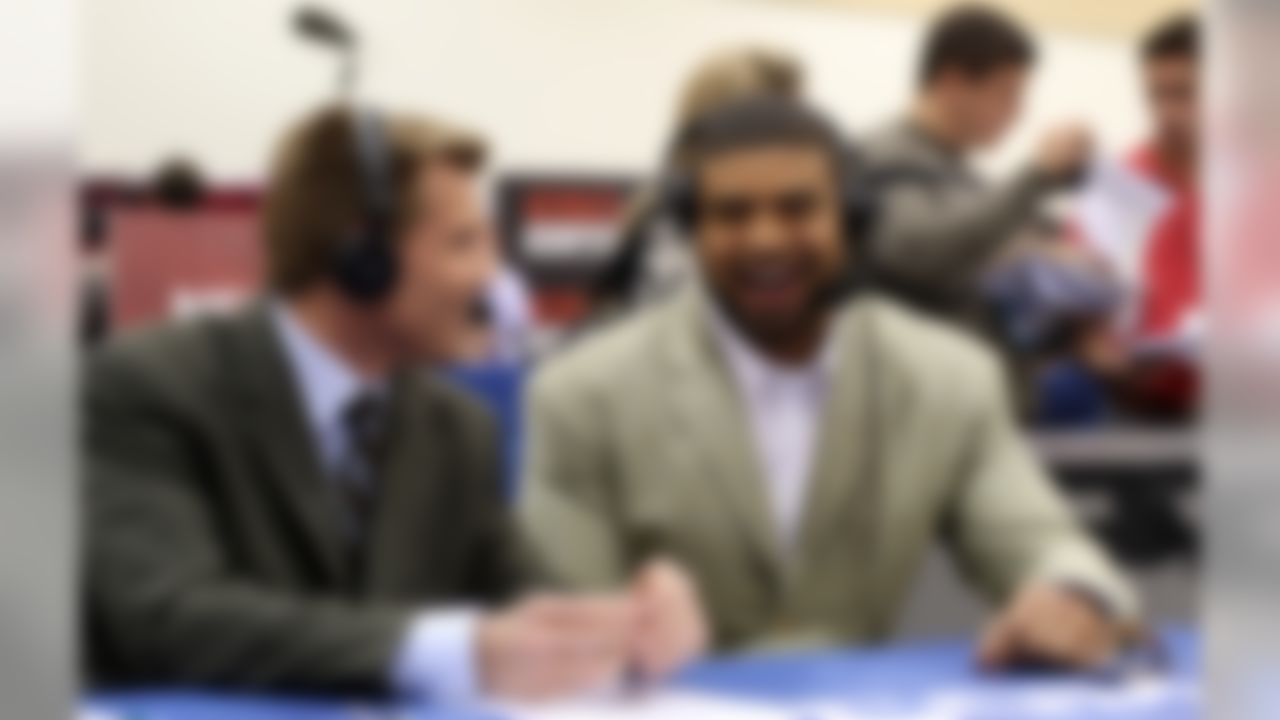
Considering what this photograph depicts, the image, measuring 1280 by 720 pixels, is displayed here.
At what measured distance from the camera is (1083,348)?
5.77 feet

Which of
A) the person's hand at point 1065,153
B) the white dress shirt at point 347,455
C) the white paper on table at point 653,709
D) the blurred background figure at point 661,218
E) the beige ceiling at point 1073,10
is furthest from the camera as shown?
the beige ceiling at point 1073,10

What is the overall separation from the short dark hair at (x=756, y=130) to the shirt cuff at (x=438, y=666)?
1.65 feet

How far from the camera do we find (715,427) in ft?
4.42

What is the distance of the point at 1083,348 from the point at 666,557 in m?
0.65

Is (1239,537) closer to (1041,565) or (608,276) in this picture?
(1041,565)

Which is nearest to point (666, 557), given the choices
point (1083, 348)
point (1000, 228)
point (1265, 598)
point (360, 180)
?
point (360, 180)

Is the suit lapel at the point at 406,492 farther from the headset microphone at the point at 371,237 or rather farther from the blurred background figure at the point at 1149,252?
the blurred background figure at the point at 1149,252

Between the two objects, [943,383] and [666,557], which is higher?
[943,383]

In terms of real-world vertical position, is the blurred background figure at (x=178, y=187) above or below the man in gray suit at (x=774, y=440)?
above

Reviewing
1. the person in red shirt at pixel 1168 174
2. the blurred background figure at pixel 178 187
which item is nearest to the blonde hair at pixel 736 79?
the person in red shirt at pixel 1168 174

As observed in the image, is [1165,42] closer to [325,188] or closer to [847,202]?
[847,202]

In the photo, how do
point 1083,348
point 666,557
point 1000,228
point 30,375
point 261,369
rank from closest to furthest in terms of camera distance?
1. point 30,375
2. point 261,369
3. point 666,557
4. point 1000,228
5. point 1083,348

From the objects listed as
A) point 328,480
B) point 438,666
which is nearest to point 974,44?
point 328,480

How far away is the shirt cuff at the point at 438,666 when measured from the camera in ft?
3.28
